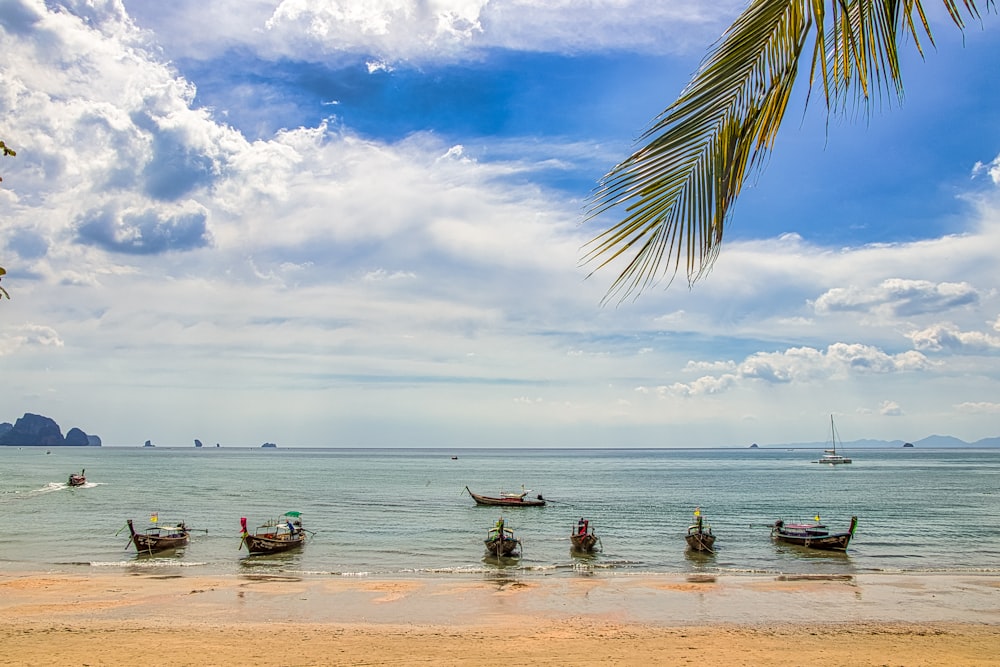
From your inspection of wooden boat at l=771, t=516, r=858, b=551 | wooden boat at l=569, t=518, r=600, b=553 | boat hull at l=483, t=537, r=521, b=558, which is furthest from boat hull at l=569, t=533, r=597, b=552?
wooden boat at l=771, t=516, r=858, b=551

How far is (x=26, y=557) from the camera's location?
35219 mm

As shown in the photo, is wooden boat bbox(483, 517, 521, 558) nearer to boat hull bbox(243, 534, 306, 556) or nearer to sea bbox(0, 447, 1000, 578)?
sea bbox(0, 447, 1000, 578)

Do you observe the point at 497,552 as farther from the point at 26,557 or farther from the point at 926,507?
the point at 926,507

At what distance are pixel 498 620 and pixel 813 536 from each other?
23387 mm

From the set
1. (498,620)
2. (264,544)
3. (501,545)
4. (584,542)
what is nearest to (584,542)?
(584,542)

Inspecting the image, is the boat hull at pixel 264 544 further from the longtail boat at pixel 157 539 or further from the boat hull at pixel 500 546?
the boat hull at pixel 500 546

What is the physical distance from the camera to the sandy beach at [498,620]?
1795 centimetres

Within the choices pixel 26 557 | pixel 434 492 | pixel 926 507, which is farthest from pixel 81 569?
pixel 926 507

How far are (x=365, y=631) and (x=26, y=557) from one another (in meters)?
24.5

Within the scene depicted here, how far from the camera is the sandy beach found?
1795 centimetres

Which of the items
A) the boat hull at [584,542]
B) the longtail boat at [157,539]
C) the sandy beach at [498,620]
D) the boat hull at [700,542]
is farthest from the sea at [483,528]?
the sandy beach at [498,620]

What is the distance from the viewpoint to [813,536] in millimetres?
38219

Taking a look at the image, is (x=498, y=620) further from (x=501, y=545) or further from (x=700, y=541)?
(x=700, y=541)

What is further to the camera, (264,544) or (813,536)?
(813,536)
